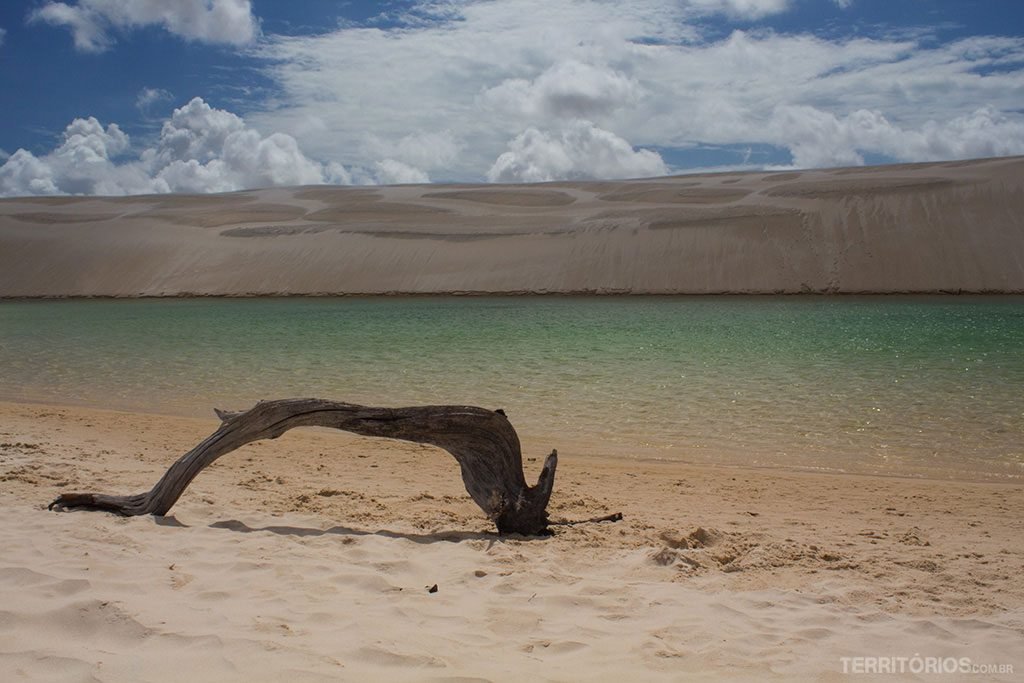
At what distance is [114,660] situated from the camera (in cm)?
285

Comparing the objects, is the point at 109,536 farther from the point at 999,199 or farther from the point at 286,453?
the point at 999,199

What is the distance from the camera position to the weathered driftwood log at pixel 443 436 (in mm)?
5254

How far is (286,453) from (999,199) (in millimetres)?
40762

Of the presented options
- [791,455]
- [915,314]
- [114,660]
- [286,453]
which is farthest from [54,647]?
[915,314]

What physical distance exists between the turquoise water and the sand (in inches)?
76.0

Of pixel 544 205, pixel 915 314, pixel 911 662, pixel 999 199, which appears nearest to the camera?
pixel 911 662

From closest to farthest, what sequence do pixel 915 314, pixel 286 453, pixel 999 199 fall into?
pixel 286 453
pixel 915 314
pixel 999 199

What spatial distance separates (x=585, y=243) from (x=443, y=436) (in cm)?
3635

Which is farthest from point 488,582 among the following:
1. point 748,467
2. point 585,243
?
point 585,243

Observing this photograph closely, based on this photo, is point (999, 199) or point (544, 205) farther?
point (544, 205)

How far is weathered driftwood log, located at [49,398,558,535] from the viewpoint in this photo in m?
5.25

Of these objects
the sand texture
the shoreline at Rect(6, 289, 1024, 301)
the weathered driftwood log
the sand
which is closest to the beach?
the sand

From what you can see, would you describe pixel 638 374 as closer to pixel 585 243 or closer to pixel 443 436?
pixel 443 436

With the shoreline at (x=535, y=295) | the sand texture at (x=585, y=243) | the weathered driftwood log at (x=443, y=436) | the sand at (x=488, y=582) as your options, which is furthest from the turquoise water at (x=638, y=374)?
the sand texture at (x=585, y=243)
